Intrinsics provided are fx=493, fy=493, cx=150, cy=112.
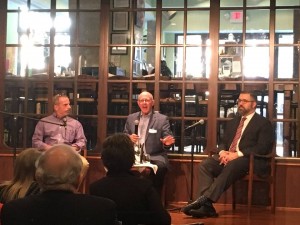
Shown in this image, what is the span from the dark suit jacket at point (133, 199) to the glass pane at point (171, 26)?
3.48 meters

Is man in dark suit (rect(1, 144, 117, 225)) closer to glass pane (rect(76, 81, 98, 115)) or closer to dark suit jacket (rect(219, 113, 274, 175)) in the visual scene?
dark suit jacket (rect(219, 113, 274, 175))

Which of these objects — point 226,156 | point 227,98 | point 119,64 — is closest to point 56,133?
point 119,64

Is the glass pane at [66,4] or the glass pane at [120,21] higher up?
the glass pane at [66,4]

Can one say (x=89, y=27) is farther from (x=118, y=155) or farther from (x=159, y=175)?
(x=118, y=155)

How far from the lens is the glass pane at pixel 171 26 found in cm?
579

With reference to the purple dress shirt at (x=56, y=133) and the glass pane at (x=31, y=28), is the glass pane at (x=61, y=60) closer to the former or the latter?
the glass pane at (x=31, y=28)

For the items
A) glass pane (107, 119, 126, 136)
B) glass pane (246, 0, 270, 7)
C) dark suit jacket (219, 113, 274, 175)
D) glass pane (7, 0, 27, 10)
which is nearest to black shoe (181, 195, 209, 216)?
dark suit jacket (219, 113, 274, 175)

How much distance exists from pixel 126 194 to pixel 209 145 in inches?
129

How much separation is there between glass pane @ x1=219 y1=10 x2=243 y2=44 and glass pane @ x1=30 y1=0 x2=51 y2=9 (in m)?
2.10

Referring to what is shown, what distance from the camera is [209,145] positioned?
5.58 metres

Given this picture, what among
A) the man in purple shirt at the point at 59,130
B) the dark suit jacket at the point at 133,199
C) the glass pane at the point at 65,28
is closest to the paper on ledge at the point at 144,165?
the man in purple shirt at the point at 59,130

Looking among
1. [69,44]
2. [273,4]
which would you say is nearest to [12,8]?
[69,44]

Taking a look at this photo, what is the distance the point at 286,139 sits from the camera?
5555 millimetres

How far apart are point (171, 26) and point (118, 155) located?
149 inches
